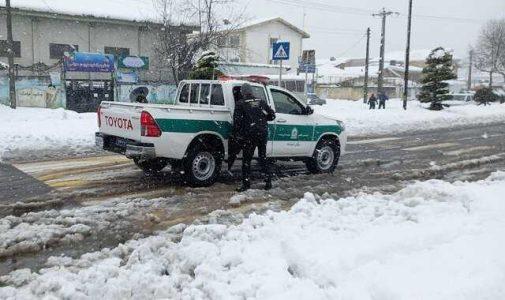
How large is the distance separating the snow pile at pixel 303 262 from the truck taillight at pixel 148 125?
2.18 meters

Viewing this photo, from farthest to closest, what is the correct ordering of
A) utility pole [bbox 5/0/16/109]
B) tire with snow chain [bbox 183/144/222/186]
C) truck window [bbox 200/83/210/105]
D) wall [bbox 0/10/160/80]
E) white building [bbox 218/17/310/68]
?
white building [bbox 218/17/310/68] < wall [bbox 0/10/160/80] < utility pole [bbox 5/0/16/109] < truck window [bbox 200/83/210/105] < tire with snow chain [bbox 183/144/222/186]

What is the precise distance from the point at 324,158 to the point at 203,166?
2824mm

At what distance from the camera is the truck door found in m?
8.92

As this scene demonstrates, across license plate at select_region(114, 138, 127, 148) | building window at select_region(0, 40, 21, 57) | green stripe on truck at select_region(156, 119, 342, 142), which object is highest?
building window at select_region(0, 40, 21, 57)

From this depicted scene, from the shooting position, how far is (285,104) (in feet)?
30.0

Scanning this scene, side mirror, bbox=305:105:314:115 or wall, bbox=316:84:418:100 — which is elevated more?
wall, bbox=316:84:418:100

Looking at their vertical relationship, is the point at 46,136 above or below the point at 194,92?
below

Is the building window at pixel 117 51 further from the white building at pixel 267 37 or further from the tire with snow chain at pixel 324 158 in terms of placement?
the tire with snow chain at pixel 324 158

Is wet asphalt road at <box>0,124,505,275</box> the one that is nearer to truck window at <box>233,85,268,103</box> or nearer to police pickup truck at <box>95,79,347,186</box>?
police pickup truck at <box>95,79,347,186</box>

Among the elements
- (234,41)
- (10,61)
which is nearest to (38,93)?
(10,61)

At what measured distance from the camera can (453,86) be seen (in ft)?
247

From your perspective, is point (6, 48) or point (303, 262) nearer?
point (303, 262)

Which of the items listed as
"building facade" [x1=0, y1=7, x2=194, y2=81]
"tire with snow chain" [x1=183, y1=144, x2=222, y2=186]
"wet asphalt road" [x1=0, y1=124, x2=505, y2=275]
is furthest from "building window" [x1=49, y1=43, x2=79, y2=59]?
"tire with snow chain" [x1=183, y1=144, x2=222, y2=186]

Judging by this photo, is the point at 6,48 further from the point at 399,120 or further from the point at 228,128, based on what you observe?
the point at 228,128
